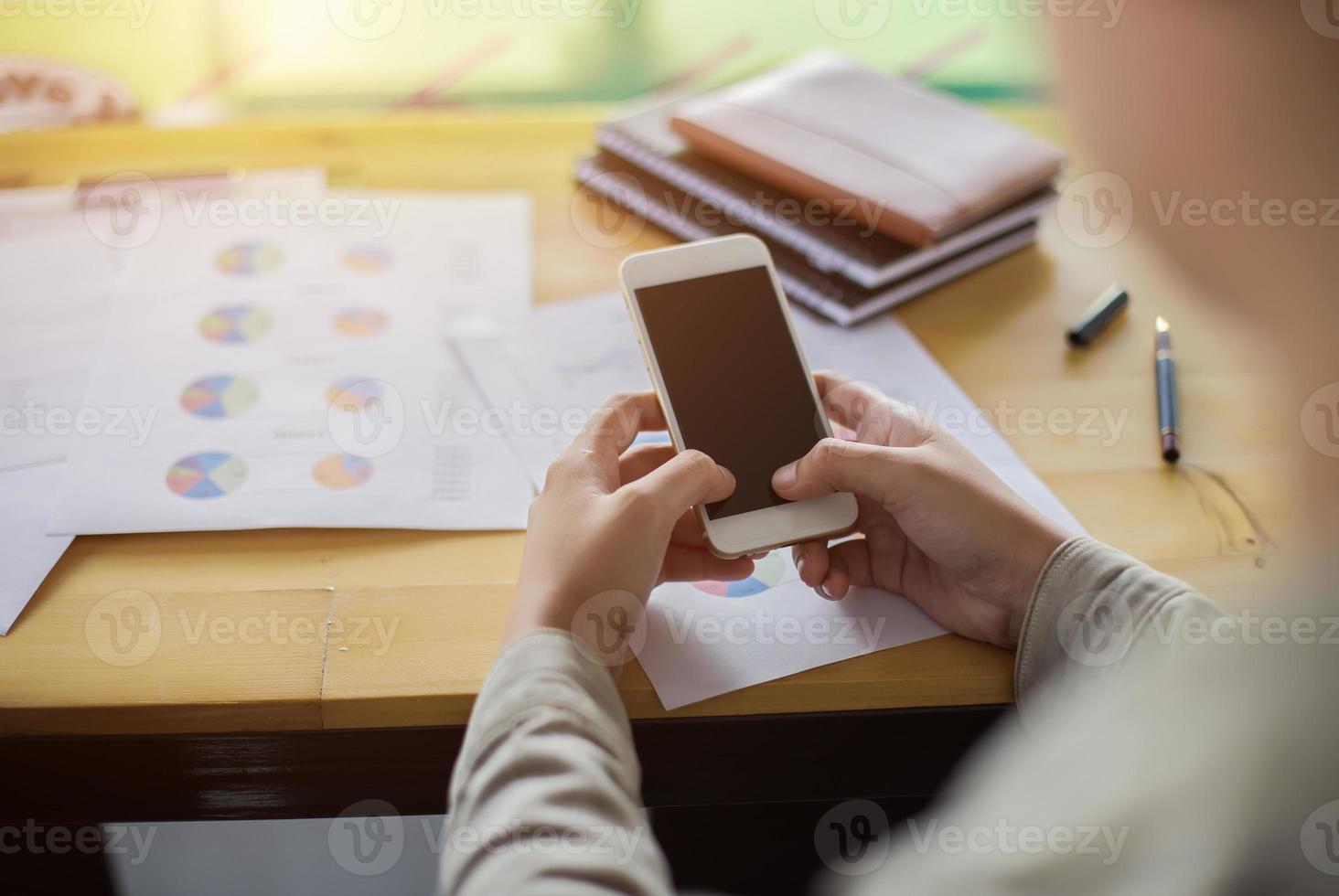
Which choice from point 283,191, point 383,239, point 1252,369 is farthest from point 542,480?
point 1252,369

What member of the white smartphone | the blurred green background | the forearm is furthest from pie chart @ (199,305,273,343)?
the blurred green background

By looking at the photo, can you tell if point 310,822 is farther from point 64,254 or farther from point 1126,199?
point 1126,199

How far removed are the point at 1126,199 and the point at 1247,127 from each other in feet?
1.35

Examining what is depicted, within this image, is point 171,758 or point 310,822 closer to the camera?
point 171,758

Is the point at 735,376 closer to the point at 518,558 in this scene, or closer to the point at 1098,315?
the point at 518,558

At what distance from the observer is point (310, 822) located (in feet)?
3.07

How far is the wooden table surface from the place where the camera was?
0.56 m

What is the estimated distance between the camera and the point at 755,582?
0.65 meters

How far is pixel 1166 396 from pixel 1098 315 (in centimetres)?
10

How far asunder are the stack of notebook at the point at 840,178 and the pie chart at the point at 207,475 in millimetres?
432

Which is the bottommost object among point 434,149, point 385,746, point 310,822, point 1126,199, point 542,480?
point 310,822

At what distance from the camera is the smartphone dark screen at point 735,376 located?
0.65 metres

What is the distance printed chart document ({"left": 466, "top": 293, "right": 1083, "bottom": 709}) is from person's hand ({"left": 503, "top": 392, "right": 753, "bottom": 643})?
3 cm

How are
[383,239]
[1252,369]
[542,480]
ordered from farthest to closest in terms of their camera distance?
1. [383,239]
2. [1252,369]
3. [542,480]
